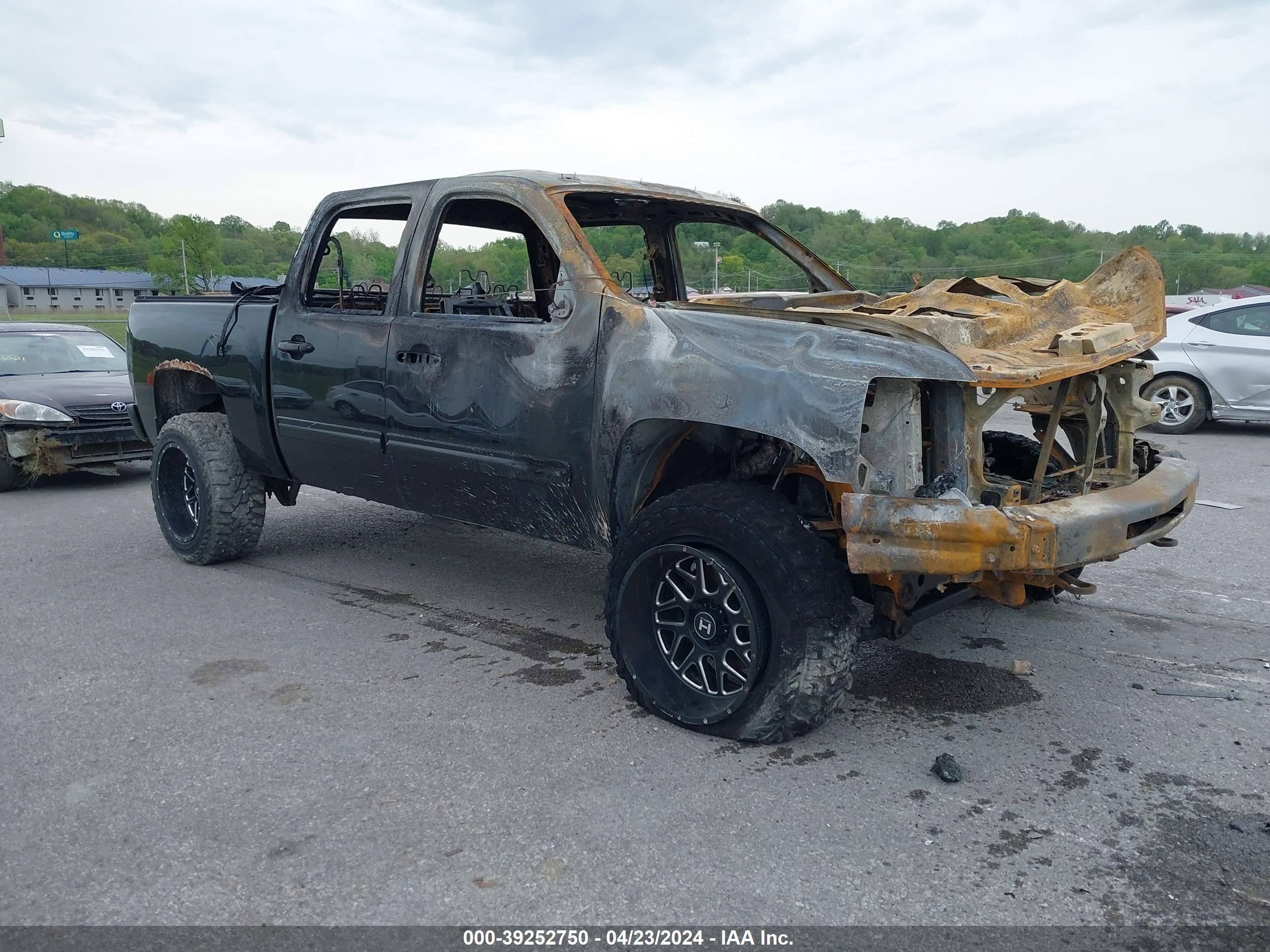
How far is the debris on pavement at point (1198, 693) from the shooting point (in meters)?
3.77

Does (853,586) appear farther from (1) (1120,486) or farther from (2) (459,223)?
(2) (459,223)

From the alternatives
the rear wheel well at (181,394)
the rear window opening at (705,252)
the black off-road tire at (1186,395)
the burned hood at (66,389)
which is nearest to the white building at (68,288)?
the burned hood at (66,389)

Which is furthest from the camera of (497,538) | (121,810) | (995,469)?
(497,538)

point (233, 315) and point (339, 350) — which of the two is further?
point (233, 315)

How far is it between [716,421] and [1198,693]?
217 centimetres

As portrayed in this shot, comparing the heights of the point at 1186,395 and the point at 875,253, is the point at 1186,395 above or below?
below

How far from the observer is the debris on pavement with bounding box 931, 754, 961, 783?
312 centimetres

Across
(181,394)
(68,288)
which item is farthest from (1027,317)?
(68,288)

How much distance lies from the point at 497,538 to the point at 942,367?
3.82 metres

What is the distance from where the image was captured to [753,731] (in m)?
3.32

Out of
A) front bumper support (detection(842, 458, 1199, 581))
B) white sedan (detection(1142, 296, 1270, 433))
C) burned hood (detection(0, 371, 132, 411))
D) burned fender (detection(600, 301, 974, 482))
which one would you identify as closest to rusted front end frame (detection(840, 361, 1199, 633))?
front bumper support (detection(842, 458, 1199, 581))

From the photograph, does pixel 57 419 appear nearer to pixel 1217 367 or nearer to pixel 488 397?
pixel 488 397

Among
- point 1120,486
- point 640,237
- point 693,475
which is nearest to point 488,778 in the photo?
point 693,475

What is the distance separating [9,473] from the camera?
26.3ft
